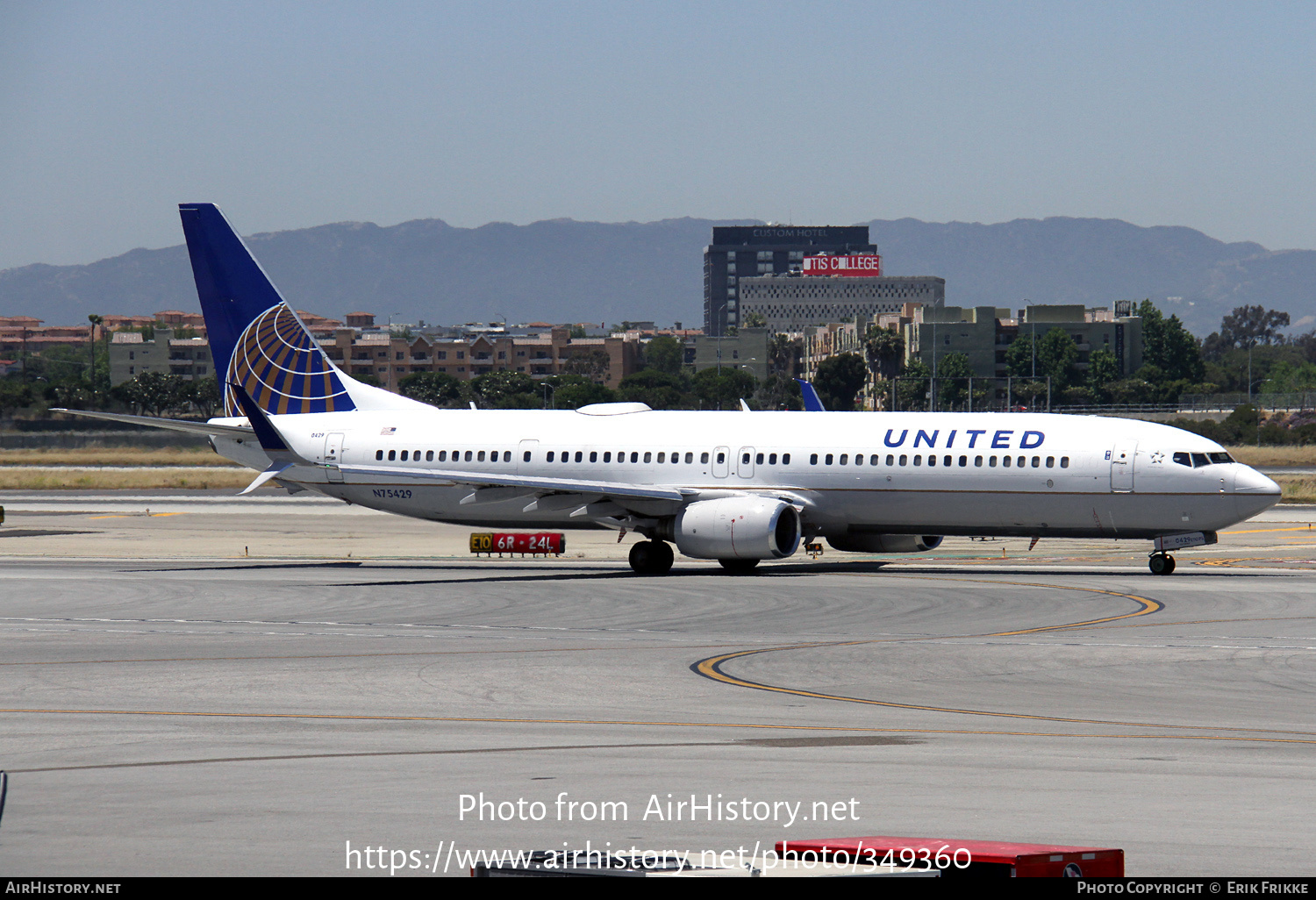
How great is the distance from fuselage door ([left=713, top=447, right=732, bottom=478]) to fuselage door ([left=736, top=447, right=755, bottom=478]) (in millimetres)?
273

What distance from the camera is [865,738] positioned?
17.7 meters

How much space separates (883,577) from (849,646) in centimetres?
1413

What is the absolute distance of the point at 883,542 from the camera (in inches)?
1724

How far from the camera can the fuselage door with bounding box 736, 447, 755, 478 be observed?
43094 mm

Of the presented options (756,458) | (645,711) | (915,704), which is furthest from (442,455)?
(915,704)

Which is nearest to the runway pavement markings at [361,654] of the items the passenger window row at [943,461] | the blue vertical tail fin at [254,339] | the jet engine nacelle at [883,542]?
the passenger window row at [943,461]

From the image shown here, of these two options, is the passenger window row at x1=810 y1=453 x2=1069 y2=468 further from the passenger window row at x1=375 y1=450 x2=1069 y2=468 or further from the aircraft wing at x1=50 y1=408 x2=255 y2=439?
the aircraft wing at x1=50 y1=408 x2=255 y2=439

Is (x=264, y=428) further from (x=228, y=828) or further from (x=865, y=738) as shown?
(x=228, y=828)

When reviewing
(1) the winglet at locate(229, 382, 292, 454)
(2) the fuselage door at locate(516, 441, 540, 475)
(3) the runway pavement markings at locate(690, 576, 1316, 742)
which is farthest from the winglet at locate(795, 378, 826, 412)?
(3) the runway pavement markings at locate(690, 576, 1316, 742)

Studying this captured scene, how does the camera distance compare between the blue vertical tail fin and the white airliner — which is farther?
the blue vertical tail fin

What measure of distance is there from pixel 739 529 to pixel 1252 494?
12892 mm

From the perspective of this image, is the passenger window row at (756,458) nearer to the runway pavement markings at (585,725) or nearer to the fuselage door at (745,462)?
the fuselage door at (745,462)

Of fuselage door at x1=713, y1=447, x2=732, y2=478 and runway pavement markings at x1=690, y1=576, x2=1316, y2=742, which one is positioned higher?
fuselage door at x1=713, y1=447, x2=732, y2=478
